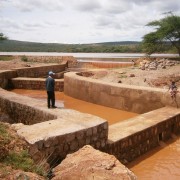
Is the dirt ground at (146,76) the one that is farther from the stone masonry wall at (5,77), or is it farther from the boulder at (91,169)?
the boulder at (91,169)

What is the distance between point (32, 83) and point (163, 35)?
41.6ft

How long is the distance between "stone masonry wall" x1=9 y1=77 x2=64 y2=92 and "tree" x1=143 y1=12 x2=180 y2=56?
11.5 m

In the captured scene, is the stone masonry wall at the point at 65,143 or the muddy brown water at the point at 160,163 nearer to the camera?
the stone masonry wall at the point at 65,143

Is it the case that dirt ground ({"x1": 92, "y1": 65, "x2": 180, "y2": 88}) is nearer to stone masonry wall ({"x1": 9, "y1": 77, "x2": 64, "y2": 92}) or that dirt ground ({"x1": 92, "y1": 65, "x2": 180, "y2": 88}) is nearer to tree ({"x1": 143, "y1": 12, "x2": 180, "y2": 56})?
stone masonry wall ({"x1": 9, "y1": 77, "x2": 64, "y2": 92})

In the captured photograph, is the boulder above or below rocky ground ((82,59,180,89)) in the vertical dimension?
below

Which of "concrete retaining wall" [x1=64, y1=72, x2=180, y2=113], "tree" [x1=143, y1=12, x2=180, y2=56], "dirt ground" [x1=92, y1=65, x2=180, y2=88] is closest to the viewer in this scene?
"concrete retaining wall" [x1=64, y1=72, x2=180, y2=113]

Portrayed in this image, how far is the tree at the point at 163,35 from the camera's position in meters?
24.5

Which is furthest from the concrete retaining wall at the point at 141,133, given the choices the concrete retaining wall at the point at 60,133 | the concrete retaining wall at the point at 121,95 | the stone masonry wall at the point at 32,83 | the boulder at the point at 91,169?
the stone masonry wall at the point at 32,83

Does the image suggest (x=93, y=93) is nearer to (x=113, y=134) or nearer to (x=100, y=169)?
(x=113, y=134)

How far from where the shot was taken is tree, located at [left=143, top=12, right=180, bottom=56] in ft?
80.2

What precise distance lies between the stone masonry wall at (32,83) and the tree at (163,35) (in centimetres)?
1145

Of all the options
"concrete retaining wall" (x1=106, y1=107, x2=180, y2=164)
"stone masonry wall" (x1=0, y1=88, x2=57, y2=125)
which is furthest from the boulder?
"stone masonry wall" (x1=0, y1=88, x2=57, y2=125)

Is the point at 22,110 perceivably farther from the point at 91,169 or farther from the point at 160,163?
the point at 91,169

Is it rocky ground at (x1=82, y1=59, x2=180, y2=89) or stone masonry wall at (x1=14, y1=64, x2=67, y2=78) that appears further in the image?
stone masonry wall at (x1=14, y1=64, x2=67, y2=78)
